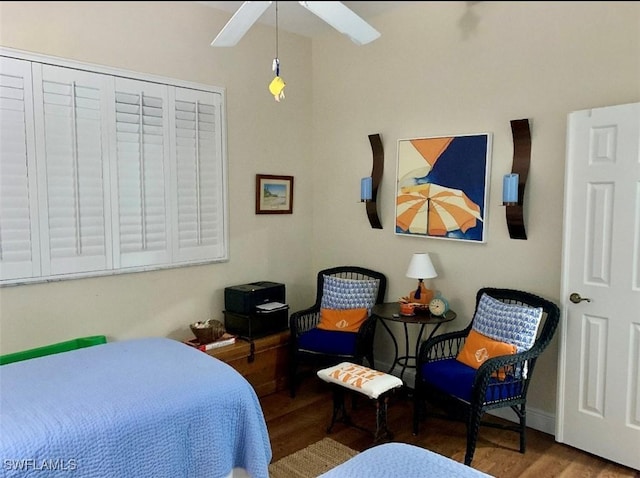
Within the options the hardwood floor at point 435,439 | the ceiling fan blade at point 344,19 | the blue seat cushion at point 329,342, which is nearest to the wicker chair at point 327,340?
the blue seat cushion at point 329,342

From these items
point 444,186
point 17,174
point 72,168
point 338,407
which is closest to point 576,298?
point 444,186

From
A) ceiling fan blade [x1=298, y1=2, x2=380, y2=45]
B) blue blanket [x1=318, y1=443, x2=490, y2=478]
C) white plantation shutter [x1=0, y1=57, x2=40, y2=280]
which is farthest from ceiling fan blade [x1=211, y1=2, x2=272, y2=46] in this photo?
white plantation shutter [x1=0, y1=57, x2=40, y2=280]

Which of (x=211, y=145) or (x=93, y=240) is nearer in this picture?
(x=93, y=240)

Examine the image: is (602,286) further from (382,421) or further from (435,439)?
(382,421)

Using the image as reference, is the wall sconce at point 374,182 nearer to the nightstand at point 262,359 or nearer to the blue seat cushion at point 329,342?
the blue seat cushion at point 329,342

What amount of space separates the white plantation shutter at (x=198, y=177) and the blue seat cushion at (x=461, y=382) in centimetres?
178

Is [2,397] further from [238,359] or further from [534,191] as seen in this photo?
[534,191]

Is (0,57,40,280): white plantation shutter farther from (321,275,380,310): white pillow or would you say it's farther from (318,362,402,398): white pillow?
(321,275,380,310): white pillow

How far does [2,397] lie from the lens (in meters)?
2.07

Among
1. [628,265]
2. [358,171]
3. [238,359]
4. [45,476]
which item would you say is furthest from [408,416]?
[45,476]

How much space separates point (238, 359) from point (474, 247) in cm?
179

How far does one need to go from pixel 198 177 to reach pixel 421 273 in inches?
67.7

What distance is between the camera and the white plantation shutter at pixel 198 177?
3.48 meters

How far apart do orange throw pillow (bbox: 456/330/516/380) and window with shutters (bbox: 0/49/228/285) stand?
73.6 inches
